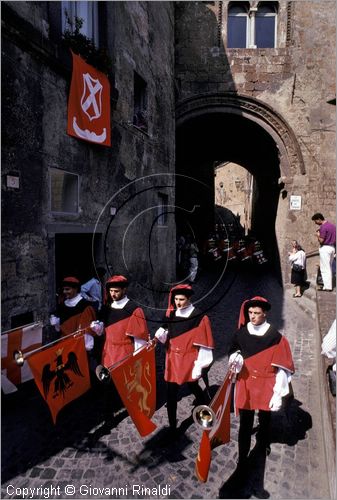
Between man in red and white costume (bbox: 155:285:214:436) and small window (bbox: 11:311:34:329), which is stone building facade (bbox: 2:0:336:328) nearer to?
small window (bbox: 11:311:34:329)

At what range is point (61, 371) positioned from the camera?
388 centimetres

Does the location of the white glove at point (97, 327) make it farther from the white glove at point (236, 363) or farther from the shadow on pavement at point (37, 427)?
the white glove at point (236, 363)

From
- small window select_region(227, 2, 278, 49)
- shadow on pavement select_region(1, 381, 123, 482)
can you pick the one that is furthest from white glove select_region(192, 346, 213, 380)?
small window select_region(227, 2, 278, 49)

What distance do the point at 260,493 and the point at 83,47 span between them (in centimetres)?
722

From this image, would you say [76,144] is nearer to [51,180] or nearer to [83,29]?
[51,180]

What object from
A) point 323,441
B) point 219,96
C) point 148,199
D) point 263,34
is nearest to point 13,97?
point 148,199

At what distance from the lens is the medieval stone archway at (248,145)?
11.7 meters

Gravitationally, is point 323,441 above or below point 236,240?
below

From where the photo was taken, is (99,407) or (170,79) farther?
(170,79)

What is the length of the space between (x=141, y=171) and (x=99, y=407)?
19.7ft

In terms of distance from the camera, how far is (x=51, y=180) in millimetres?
5504

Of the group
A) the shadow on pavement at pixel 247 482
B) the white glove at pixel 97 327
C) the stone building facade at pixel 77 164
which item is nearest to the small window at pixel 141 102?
the stone building facade at pixel 77 164

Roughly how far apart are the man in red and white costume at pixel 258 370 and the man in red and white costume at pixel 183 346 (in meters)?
0.56

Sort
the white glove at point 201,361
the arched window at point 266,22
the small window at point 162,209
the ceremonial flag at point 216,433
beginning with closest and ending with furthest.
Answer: the ceremonial flag at point 216,433, the white glove at point 201,361, the small window at point 162,209, the arched window at point 266,22
